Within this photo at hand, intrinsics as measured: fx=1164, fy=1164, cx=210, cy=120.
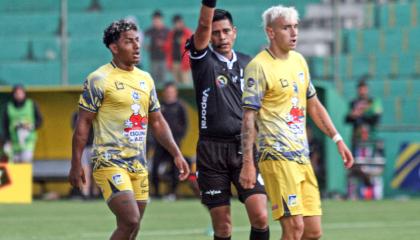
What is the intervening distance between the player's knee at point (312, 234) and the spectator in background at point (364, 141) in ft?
42.6

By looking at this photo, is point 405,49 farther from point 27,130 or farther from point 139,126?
point 139,126

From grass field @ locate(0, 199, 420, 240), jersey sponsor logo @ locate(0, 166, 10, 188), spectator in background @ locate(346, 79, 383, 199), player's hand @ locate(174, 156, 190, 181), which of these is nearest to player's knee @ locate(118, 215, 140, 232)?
player's hand @ locate(174, 156, 190, 181)

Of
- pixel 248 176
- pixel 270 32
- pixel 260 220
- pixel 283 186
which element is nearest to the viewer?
pixel 248 176

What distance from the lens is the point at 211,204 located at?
9.88m

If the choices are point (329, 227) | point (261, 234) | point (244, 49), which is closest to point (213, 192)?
point (261, 234)

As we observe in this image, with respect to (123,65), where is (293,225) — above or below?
below

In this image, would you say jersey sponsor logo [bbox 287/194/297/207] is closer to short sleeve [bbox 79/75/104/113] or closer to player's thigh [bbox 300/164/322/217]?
player's thigh [bbox 300/164/322/217]

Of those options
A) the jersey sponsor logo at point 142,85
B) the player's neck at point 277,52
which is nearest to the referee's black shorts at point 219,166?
the jersey sponsor logo at point 142,85

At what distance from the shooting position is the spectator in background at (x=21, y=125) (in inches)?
886

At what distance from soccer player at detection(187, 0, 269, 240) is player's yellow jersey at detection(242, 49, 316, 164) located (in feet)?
2.82

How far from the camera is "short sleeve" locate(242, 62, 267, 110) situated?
8820 mm

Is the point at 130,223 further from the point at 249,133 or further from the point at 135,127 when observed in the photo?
the point at 249,133

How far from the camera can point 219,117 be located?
982 centimetres

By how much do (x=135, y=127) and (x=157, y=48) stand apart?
15081 mm
